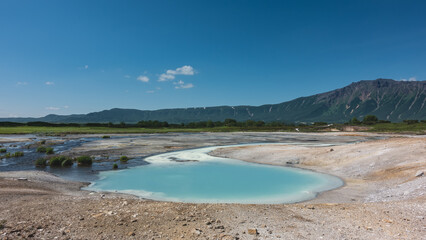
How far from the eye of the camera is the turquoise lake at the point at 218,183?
53.0 ft

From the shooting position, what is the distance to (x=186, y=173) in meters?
24.3

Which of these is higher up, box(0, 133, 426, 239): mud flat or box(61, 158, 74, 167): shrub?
box(0, 133, 426, 239): mud flat

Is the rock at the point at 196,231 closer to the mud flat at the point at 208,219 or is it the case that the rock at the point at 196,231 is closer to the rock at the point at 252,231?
the mud flat at the point at 208,219

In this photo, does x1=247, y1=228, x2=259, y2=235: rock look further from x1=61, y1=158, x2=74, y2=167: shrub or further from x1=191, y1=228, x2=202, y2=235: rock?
x1=61, y1=158, x2=74, y2=167: shrub

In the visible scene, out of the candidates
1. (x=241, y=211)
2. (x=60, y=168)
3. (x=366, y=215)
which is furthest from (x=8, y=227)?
(x=60, y=168)

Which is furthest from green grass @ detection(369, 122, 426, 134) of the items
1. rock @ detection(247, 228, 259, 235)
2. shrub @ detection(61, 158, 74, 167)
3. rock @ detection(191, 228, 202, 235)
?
rock @ detection(191, 228, 202, 235)

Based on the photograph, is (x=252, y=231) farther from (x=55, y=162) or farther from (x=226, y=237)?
(x=55, y=162)

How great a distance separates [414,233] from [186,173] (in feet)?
60.5

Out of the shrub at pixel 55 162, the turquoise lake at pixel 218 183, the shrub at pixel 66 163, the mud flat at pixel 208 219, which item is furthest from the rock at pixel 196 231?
the shrub at pixel 55 162

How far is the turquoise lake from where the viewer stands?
16.2 meters

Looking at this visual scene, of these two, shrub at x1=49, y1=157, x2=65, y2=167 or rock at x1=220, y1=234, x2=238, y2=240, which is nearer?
rock at x1=220, y1=234, x2=238, y2=240

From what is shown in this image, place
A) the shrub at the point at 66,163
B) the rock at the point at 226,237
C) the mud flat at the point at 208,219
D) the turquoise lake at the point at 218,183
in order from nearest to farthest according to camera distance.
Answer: the rock at the point at 226,237, the mud flat at the point at 208,219, the turquoise lake at the point at 218,183, the shrub at the point at 66,163

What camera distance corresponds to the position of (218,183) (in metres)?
20.5

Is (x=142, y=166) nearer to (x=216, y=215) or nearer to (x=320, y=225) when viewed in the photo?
(x=216, y=215)
